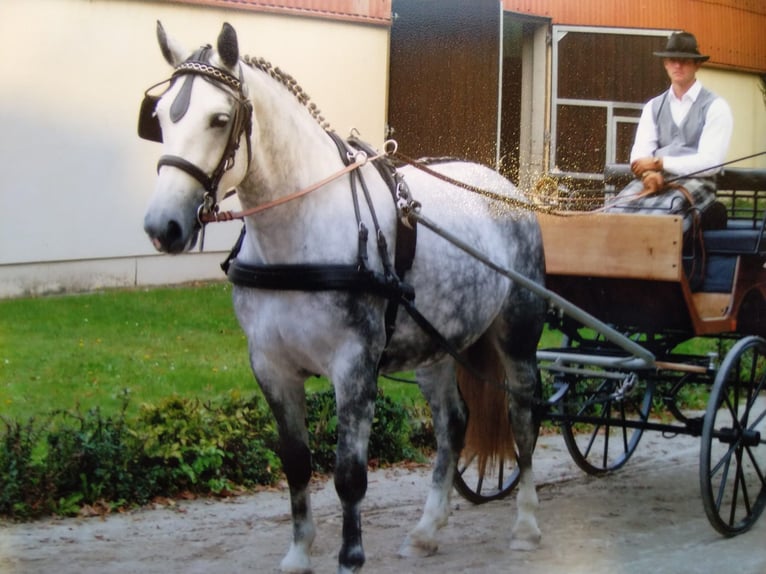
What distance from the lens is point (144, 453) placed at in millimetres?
5168

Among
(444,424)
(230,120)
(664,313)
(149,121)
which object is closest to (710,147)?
(664,313)

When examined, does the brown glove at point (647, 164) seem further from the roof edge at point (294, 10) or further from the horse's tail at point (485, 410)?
the roof edge at point (294, 10)

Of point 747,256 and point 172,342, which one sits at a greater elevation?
point 747,256

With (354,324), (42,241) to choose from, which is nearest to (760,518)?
(354,324)

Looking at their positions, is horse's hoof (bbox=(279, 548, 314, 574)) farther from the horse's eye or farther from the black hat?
the black hat

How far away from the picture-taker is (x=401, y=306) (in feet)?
13.7

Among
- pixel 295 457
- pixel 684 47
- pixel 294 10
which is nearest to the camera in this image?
pixel 295 457

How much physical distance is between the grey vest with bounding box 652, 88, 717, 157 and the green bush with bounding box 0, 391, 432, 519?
2.06 meters

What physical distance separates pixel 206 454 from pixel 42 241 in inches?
52.4

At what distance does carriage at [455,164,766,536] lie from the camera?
4.88 metres

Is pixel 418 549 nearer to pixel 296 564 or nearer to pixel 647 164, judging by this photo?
pixel 296 564

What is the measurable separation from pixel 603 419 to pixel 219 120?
2.50 meters

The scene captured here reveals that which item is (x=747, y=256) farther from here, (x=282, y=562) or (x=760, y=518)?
(x=282, y=562)

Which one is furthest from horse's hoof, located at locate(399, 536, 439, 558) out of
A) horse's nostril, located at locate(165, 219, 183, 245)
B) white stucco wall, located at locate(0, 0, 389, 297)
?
horse's nostril, located at locate(165, 219, 183, 245)
